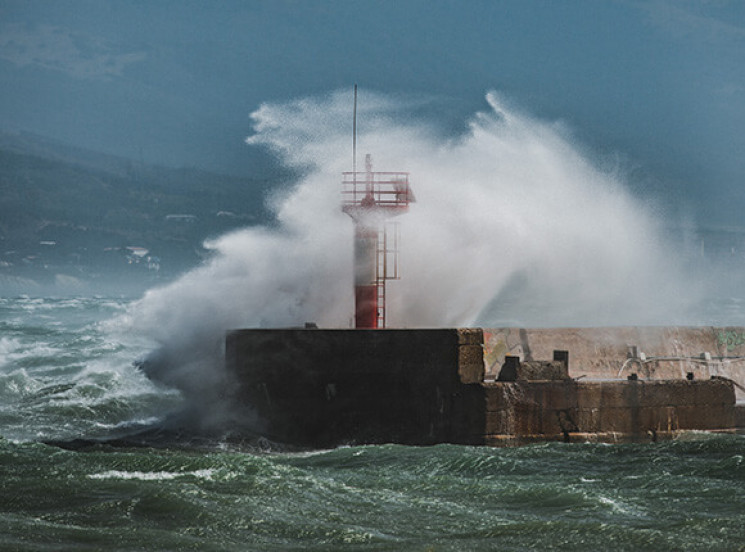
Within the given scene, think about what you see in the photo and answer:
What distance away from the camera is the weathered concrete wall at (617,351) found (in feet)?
49.5

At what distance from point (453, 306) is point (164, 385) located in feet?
17.0

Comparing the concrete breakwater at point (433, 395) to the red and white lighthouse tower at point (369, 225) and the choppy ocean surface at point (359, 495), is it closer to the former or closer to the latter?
the choppy ocean surface at point (359, 495)

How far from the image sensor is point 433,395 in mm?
11906

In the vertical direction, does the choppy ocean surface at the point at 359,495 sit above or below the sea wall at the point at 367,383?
below

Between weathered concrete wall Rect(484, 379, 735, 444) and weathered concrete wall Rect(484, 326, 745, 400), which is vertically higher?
weathered concrete wall Rect(484, 326, 745, 400)

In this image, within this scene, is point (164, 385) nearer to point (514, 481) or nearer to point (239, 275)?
point (239, 275)

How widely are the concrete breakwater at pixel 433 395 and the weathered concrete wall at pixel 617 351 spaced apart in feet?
6.76

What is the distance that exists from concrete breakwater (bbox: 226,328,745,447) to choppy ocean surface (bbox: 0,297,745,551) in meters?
0.41

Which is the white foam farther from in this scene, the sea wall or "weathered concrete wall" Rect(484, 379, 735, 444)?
"weathered concrete wall" Rect(484, 379, 735, 444)

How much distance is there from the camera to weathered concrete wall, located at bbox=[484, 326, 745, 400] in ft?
49.5

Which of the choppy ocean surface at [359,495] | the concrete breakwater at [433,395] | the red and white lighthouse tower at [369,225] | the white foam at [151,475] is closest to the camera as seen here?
the choppy ocean surface at [359,495]

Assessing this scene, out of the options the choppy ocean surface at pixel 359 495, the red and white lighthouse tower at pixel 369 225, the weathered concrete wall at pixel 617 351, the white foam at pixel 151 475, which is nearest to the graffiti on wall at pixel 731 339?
the weathered concrete wall at pixel 617 351

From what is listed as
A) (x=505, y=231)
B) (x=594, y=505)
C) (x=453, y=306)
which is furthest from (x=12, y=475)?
(x=505, y=231)

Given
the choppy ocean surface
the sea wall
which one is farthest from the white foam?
the sea wall
